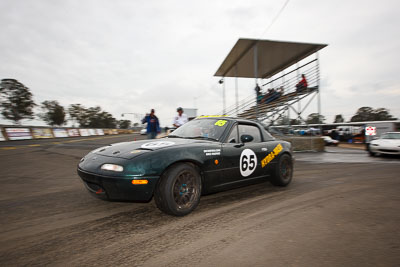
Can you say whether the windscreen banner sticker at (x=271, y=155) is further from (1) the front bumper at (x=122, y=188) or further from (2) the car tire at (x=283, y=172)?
(1) the front bumper at (x=122, y=188)

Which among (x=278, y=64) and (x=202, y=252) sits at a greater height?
(x=278, y=64)

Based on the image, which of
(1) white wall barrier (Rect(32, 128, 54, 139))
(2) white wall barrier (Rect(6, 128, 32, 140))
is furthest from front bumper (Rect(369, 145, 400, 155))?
(1) white wall barrier (Rect(32, 128, 54, 139))

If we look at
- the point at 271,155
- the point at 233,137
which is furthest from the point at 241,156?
the point at 271,155

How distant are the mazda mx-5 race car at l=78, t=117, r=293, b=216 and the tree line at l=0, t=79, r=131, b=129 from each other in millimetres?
67437

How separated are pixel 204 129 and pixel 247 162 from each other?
86 cm

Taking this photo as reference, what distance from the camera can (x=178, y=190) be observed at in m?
2.66

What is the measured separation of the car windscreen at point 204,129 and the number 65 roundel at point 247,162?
1.66 ft

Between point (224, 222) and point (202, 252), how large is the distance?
70 centimetres

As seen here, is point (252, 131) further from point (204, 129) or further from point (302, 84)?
point (302, 84)

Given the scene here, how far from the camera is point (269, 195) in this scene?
369 cm

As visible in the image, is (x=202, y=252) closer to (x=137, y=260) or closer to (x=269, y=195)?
(x=137, y=260)

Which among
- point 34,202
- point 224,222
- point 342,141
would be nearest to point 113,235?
point 224,222

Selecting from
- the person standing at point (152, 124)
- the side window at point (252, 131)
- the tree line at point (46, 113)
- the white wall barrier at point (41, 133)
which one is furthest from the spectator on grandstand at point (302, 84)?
the tree line at point (46, 113)

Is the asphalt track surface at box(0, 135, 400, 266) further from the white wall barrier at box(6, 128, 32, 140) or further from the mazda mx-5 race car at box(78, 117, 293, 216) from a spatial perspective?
the white wall barrier at box(6, 128, 32, 140)
